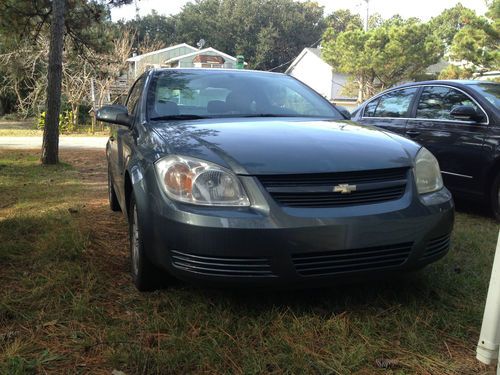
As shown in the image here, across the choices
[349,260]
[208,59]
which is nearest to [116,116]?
[349,260]

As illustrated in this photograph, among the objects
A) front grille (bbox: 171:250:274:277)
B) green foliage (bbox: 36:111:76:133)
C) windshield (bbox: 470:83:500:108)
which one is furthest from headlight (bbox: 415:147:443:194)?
green foliage (bbox: 36:111:76:133)

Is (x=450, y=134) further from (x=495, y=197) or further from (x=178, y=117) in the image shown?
(x=178, y=117)

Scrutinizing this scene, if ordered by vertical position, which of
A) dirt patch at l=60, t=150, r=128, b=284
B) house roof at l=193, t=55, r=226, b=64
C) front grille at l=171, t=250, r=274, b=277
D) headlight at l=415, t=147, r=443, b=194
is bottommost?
dirt patch at l=60, t=150, r=128, b=284

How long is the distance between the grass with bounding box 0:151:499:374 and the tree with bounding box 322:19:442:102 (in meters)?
26.8

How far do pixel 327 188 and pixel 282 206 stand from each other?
268 mm

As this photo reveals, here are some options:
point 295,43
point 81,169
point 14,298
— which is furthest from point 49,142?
point 295,43

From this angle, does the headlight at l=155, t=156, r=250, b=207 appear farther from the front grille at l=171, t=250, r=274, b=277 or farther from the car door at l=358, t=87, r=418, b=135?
the car door at l=358, t=87, r=418, b=135

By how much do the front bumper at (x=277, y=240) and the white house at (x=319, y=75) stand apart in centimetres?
3525

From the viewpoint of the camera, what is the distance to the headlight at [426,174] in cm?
297

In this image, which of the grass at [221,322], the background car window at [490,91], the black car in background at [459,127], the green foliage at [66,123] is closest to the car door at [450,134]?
the black car in background at [459,127]

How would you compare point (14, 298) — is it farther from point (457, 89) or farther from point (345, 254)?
point (457, 89)

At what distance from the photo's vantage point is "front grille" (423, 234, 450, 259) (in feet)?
9.40

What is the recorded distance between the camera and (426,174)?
9.98ft

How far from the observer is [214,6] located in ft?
218
